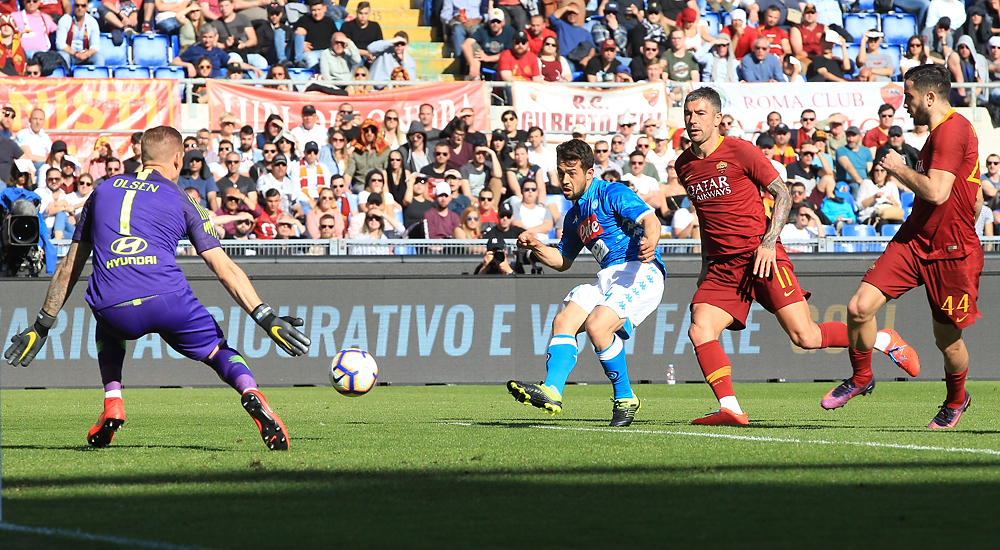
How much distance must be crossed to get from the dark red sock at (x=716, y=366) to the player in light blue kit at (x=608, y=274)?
0.47 m

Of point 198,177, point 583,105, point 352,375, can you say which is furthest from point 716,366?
point 583,105

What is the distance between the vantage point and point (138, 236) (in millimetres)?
6801

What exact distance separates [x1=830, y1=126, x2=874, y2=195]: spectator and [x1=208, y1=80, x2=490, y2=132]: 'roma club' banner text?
18.8 feet

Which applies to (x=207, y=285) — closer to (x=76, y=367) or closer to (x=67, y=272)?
(x=76, y=367)

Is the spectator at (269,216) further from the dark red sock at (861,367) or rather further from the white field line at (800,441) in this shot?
the dark red sock at (861,367)

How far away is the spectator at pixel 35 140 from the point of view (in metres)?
18.1

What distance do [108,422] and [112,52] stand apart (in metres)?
15.1

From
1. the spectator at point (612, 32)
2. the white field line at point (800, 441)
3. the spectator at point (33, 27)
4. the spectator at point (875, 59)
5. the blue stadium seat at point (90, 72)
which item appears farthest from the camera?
the spectator at point (875, 59)

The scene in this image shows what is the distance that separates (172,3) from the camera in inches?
832

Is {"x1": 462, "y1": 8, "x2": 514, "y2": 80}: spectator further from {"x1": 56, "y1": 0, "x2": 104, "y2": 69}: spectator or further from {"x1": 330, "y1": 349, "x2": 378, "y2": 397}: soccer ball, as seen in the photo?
{"x1": 330, "y1": 349, "x2": 378, "y2": 397}: soccer ball

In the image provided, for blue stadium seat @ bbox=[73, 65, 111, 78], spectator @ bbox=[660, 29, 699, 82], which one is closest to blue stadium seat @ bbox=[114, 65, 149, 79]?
blue stadium seat @ bbox=[73, 65, 111, 78]

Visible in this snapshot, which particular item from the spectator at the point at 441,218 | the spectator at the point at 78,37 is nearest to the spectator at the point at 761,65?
the spectator at the point at 441,218

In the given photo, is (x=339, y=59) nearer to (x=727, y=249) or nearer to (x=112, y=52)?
(x=112, y=52)

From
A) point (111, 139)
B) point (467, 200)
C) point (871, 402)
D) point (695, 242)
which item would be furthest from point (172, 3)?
point (871, 402)
